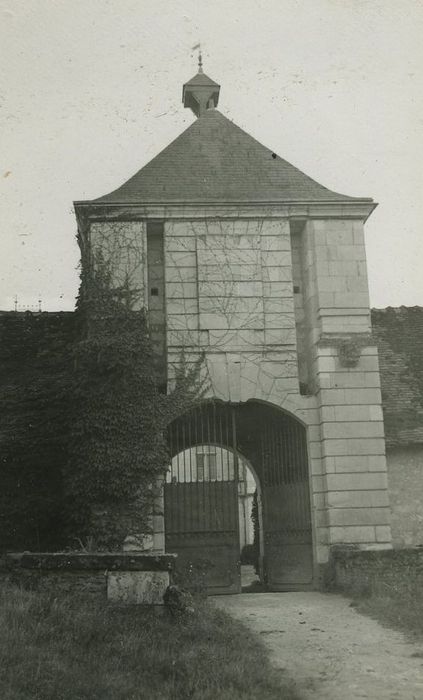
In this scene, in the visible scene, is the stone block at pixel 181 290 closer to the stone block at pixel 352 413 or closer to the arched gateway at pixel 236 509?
the arched gateway at pixel 236 509

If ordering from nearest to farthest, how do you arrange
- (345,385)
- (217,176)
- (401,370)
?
1. (345,385)
2. (217,176)
3. (401,370)

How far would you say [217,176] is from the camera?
46.4ft

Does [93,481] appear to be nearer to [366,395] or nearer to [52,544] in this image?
[52,544]

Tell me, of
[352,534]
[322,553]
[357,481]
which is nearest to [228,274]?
[357,481]

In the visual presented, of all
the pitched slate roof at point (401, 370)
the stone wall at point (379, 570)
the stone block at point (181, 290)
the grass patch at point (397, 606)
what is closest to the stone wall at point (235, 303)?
the stone block at point (181, 290)

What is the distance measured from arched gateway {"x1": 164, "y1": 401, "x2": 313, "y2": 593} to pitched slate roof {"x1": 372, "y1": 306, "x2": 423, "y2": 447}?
205cm

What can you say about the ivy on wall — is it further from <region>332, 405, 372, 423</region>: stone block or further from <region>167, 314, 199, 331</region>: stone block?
<region>332, 405, 372, 423</region>: stone block

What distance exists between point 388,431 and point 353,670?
25.9ft

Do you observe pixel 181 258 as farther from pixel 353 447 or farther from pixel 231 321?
pixel 353 447

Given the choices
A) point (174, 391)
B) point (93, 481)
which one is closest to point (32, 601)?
point (93, 481)

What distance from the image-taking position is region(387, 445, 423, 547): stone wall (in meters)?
13.6

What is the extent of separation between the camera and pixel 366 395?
40.9 ft

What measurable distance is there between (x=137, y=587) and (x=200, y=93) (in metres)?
13.8

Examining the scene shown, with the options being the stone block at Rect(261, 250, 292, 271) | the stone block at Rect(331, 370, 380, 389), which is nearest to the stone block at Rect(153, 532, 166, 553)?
the stone block at Rect(331, 370, 380, 389)
